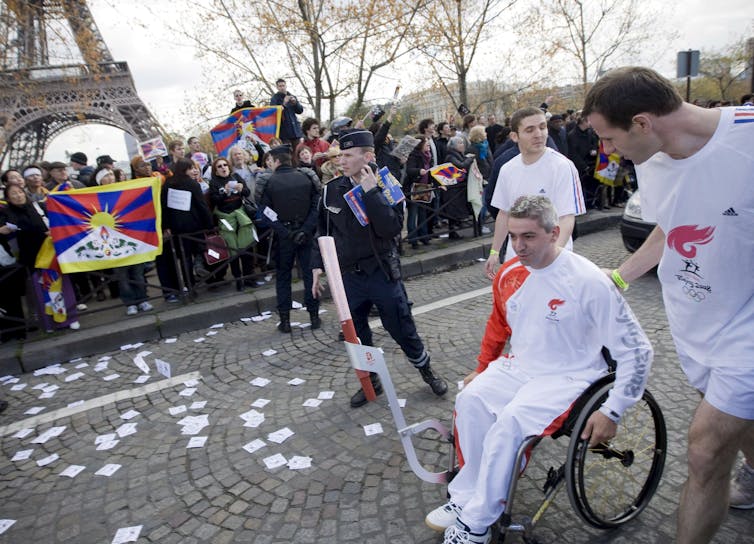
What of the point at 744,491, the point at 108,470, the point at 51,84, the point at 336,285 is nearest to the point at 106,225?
the point at 108,470

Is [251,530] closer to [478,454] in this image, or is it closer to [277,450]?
[277,450]

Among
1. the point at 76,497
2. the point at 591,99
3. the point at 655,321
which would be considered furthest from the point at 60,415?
the point at 655,321

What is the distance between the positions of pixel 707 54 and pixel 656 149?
48.0 m

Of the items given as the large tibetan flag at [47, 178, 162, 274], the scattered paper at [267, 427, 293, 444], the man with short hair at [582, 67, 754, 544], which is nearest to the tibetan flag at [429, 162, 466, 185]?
the large tibetan flag at [47, 178, 162, 274]

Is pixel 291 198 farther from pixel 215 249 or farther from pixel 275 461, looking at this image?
pixel 275 461

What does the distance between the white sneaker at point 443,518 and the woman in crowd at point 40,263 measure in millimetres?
5208

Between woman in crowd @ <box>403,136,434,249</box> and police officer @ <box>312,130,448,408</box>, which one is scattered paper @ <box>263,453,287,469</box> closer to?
police officer @ <box>312,130,448,408</box>

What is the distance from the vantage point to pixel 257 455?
3207mm

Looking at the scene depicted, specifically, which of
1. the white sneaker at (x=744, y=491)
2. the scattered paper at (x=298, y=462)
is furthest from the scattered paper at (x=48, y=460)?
the white sneaker at (x=744, y=491)

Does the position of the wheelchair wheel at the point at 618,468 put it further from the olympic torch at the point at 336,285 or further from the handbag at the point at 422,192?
the handbag at the point at 422,192

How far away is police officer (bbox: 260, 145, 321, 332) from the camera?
17.4 feet

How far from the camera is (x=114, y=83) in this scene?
2308 centimetres

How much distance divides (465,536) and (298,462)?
1353 millimetres

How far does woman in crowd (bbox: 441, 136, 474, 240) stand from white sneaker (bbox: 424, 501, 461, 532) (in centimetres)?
621
